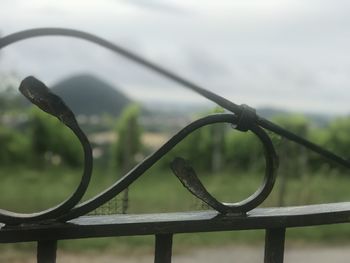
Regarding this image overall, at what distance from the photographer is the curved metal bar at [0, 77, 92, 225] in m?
0.89

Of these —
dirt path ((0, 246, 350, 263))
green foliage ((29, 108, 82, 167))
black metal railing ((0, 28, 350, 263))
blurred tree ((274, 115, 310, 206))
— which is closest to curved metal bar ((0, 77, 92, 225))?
black metal railing ((0, 28, 350, 263))

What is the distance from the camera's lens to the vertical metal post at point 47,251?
37.0 inches

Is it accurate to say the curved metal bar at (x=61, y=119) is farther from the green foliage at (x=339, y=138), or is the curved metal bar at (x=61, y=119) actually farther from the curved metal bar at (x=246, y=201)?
the green foliage at (x=339, y=138)

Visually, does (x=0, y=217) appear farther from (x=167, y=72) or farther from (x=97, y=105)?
(x=97, y=105)

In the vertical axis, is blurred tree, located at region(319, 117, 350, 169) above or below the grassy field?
above

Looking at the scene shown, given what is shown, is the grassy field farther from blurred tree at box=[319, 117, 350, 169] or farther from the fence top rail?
the fence top rail

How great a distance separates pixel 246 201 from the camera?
103 cm

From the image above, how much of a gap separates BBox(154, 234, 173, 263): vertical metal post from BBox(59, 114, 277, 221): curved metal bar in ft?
0.43

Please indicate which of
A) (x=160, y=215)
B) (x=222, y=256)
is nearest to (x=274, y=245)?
(x=160, y=215)

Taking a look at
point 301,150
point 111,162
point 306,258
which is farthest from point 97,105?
point 306,258

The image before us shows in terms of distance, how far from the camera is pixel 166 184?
5.79 m

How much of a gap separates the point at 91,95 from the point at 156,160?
14.2ft

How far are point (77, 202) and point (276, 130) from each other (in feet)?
1.24

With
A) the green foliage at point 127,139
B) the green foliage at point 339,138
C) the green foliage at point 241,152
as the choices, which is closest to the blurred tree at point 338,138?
the green foliage at point 339,138
